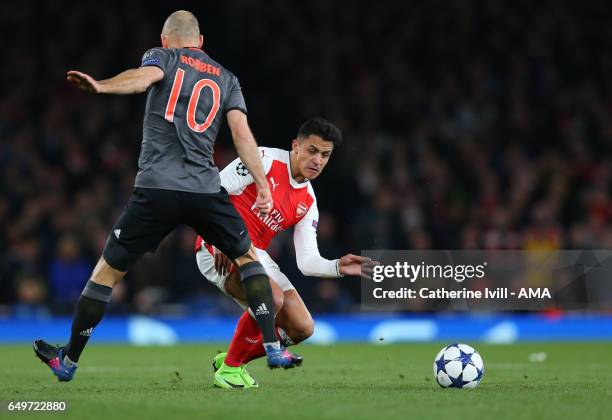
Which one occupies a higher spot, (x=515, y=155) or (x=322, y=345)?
(x=515, y=155)

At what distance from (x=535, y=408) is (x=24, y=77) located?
12925mm

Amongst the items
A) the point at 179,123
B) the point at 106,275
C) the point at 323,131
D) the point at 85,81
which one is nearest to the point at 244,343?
the point at 106,275

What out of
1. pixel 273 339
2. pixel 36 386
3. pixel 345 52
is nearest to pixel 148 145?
pixel 273 339

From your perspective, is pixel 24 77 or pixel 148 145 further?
pixel 24 77

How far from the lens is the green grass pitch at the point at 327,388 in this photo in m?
5.75

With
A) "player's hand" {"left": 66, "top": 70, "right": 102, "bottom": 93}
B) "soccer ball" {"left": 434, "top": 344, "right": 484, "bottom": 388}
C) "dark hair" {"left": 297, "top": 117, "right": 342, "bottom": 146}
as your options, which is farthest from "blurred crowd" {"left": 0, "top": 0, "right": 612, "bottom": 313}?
"player's hand" {"left": 66, "top": 70, "right": 102, "bottom": 93}

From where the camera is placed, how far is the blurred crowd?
14375 mm

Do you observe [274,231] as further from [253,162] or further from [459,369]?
[459,369]

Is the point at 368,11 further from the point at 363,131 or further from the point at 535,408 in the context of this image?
the point at 535,408

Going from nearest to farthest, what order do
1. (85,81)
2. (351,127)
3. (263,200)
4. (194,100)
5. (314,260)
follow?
1. (85,81)
2. (263,200)
3. (194,100)
4. (314,260)
5. (351,127)

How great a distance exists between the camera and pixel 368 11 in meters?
19.3

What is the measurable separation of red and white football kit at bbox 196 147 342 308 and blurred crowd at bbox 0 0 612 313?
5877mm

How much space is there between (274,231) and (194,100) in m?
1.47

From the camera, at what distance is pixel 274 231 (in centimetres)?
785
